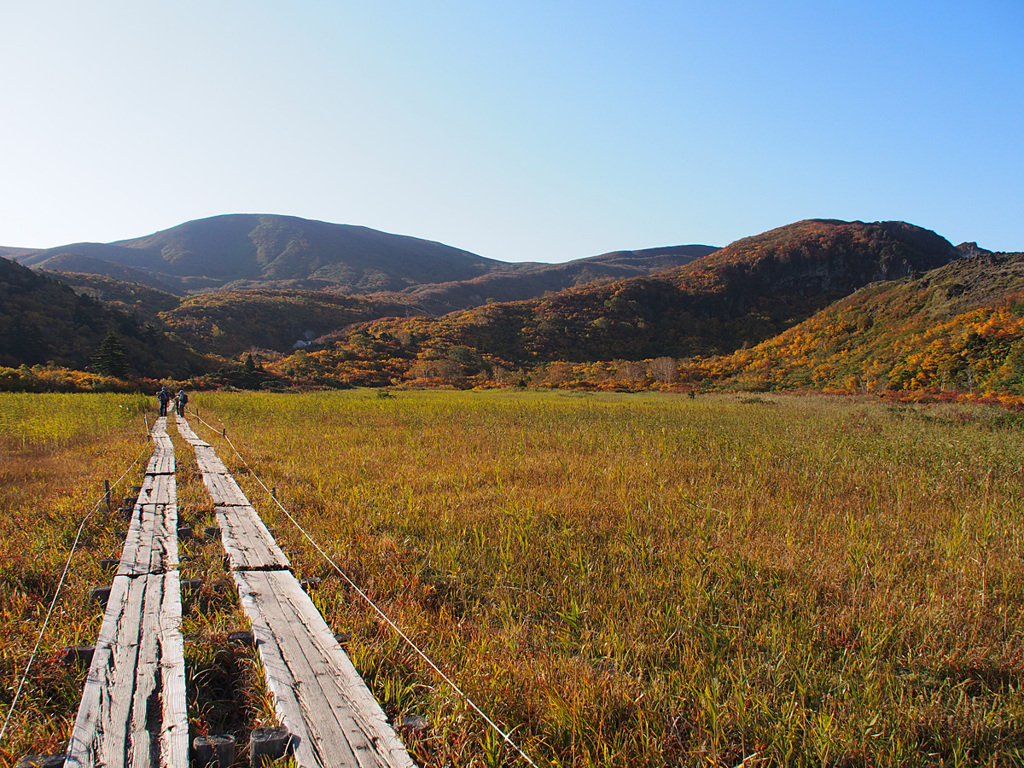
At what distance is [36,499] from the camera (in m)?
5.84

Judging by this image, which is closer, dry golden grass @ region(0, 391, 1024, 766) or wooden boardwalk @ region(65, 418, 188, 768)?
wooden boardwalk @ region(65, 418, 188, 768)

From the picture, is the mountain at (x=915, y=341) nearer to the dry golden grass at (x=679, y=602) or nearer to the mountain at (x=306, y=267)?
the dry golden grass at (x=679, y=602)

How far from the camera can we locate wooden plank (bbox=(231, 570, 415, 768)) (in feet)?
6.40

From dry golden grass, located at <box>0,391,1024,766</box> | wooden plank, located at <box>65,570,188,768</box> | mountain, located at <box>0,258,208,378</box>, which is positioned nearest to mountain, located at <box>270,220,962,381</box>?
mountain, located at <box>0,258,208,378</box>

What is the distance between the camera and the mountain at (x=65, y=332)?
41375mm

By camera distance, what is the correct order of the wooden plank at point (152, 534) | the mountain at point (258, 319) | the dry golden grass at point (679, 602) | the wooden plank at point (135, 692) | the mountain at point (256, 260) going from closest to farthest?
the wooden plank at point (135, 692), the dry golden grass at point (679, 602), the wooden plank at point (152, 534), the mountain at point (258, 319), the mountain at point (256, 260)

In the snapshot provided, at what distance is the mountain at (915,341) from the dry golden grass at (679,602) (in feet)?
77.3

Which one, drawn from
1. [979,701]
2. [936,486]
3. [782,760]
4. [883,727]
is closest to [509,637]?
[782,760]

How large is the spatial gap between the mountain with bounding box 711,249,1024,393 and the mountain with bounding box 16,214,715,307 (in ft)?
272

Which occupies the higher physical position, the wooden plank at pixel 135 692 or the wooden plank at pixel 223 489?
the wooden plank at pixel 135 692

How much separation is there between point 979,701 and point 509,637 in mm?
2375

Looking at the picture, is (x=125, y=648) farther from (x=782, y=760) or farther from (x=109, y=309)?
(x=109, y=309)

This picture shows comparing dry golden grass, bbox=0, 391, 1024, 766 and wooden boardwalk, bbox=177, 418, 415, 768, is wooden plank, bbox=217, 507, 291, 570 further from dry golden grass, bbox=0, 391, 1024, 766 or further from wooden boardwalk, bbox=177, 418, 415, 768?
dry golden grass, bbox=0, 391, 1024, 766

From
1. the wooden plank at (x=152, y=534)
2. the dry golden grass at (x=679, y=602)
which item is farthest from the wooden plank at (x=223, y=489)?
the wooden plank at (x=152, y=534)
